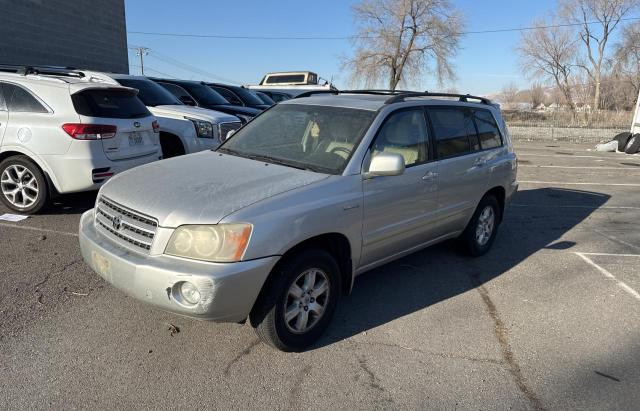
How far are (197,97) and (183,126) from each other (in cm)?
310

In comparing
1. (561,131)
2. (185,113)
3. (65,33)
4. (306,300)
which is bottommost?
(306,300)

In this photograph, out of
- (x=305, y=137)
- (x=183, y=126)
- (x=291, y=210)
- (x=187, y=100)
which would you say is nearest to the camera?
(x=291, y=210)

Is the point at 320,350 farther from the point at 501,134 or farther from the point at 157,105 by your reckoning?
the point at 157,105

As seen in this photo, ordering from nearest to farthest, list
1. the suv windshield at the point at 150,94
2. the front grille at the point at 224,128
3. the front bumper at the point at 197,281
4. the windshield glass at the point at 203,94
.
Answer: the front bumper at the point at 197,281
the front grille at the point at 224,128
the suv windshield at the point at 150,94
the windshield glass at the point at 203,94

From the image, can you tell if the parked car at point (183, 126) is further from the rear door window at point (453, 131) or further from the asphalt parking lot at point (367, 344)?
the rear door window at point (453, 131)

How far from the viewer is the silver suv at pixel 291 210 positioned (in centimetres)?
279

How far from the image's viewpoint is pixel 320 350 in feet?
10.9

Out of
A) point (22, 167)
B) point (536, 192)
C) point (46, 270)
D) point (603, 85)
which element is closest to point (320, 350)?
point (46, 270)

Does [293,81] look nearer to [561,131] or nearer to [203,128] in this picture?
[561,131]

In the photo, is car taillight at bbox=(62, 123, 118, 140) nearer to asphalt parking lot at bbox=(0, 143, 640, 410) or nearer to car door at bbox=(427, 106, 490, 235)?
asphalt parking lot at bbox=(0, 143, 640, 410)

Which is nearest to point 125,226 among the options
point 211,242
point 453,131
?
point 211,242

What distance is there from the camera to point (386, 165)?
3.47 metres

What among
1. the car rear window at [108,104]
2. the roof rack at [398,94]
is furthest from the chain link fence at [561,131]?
the car rear window at [108,104]

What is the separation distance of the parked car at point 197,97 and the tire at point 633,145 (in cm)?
1456
